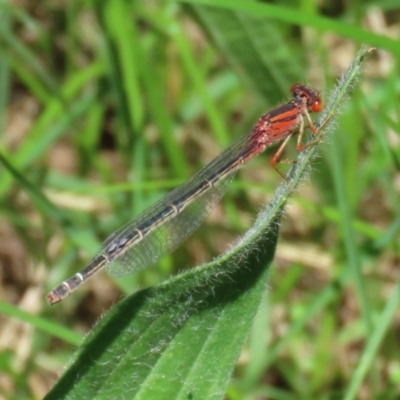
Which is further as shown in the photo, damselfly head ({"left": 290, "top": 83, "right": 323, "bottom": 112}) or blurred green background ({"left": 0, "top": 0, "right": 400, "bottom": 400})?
blurred green background ({"left": 0, "top": 0, "right": 400, "bottom": 400})

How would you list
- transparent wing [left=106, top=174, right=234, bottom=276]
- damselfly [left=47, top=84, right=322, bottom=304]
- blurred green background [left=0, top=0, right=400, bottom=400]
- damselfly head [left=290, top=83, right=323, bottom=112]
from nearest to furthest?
transparent wing [left=106, top=174, right=234, bottom=276] → damselfly [left=47, top=84, right=322, bottom=304] → damselfly head [left=290, top=83, right=323, bottom=112] → blurred green background [left=0, top=0, right=400, bottom=400]

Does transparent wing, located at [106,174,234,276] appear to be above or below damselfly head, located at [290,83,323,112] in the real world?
below

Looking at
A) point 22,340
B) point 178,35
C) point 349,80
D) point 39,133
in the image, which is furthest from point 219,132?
point 349,80

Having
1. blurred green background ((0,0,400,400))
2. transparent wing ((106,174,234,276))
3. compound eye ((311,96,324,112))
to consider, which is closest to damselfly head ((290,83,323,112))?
compound eye ((311,96,324,112))

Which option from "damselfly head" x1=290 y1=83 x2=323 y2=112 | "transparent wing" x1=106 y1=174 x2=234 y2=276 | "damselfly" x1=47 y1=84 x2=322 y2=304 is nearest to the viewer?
"transparent wing" x1=106 y1=174 x2=234 y2=276

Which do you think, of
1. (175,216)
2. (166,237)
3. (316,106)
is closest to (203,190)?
(175,216)

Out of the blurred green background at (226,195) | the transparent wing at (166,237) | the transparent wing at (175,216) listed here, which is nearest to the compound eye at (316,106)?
the blurred green background at (226,195)

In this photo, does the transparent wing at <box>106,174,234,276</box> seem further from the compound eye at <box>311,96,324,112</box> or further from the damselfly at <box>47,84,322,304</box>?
the compound eye at <box>311,96,324,112</box>
